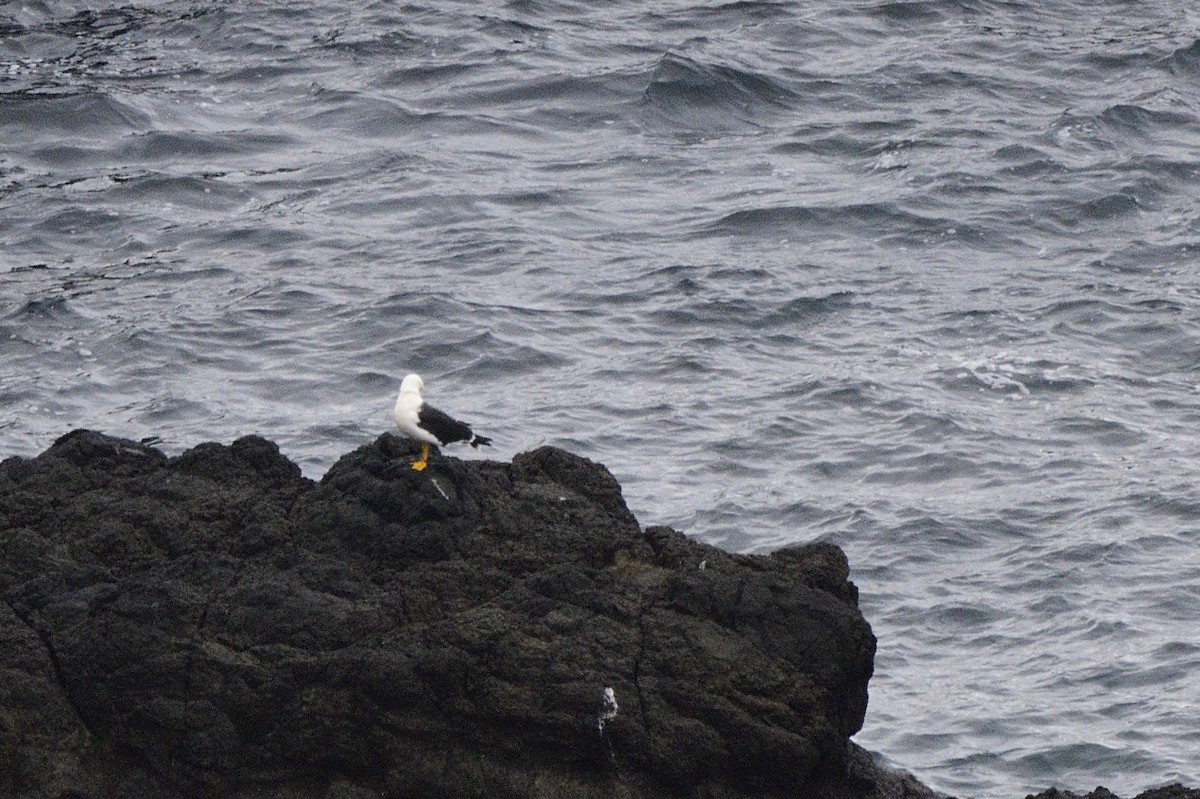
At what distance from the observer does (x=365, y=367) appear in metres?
17.5

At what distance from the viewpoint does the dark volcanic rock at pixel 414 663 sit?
7.36m

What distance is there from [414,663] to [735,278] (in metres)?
13.0

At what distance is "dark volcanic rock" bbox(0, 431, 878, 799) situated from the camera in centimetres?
736

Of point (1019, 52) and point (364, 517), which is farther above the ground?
point (364, 517)

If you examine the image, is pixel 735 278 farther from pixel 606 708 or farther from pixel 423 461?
pixel 606 708

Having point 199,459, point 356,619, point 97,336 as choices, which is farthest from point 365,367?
point 356,619

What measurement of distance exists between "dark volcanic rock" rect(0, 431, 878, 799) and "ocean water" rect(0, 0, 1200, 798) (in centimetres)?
424

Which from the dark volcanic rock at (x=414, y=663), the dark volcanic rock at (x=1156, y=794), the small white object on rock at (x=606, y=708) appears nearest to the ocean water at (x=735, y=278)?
the dark volcanic rock at (x=1156, y=794)

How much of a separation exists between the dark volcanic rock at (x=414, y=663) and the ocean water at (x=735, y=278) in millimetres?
4242

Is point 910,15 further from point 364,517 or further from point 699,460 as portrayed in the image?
point 364,517

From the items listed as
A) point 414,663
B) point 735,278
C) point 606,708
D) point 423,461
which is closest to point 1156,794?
point 606,708

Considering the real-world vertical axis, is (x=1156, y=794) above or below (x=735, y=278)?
above

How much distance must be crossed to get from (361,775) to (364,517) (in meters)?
1.19

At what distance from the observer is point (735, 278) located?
65.4 feet
